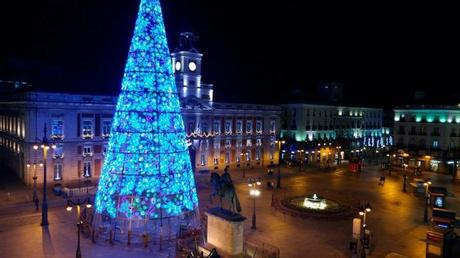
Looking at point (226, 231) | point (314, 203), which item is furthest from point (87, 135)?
point (226, 231)

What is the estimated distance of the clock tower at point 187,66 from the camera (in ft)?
180

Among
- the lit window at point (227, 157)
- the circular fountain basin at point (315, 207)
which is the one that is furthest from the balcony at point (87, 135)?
the circular fountain basin at point (315, 207)

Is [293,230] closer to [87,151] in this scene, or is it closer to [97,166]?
[97,166]

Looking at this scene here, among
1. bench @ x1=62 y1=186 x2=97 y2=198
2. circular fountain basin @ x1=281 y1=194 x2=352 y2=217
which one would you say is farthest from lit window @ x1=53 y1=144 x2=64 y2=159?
circular fountain basin @ x1=281 y1=194 x2=352 y2=217

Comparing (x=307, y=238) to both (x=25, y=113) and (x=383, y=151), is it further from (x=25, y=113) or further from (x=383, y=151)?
(x=383, y=151)

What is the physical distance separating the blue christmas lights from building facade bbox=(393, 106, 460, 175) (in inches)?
2189

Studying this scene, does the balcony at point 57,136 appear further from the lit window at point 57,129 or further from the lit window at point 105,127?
the lit window at point 105,127

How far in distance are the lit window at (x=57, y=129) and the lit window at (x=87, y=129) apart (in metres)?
2.61

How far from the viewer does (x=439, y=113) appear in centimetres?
6812

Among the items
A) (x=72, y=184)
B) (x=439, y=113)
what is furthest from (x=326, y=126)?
(x=72, y=184)

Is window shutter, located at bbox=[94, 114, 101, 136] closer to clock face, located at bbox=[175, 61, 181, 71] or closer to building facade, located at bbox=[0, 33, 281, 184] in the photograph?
building facade, located at bbox=[0, 33, 281, 184]

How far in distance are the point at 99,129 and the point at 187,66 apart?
15.4 meters

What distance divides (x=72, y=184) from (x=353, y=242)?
3233cm

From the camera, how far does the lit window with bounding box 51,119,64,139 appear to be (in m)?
44.3
